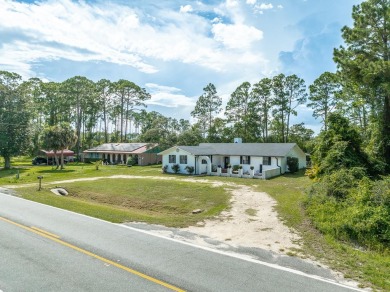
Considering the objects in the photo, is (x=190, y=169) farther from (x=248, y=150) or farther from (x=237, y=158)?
(x=248, y=150)

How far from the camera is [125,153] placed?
50.6 m

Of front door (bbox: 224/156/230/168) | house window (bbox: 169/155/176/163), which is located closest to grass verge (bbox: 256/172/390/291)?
front door (bbox: 224/156/230/168)

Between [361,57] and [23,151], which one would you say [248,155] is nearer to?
[361,57]

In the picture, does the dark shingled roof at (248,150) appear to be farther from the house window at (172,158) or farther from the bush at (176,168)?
the bush at (176,168)

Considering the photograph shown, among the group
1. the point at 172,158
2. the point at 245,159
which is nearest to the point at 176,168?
the point at 172,158

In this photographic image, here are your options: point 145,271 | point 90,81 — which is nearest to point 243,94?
point 90,81

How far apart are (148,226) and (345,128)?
1544cm

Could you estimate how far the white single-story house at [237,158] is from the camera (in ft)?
104

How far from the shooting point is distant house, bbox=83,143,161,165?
49.1m

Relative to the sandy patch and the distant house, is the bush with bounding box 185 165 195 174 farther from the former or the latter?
the sandy patch

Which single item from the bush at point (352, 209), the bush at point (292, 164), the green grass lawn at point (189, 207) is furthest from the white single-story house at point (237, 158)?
the bush at point (352, 209)

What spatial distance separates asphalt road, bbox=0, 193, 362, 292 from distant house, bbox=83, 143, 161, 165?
3858 cm

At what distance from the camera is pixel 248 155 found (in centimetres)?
3303

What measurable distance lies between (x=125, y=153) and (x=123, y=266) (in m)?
44.7
